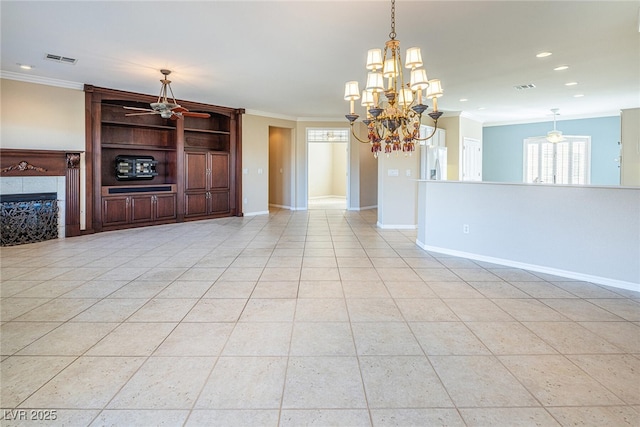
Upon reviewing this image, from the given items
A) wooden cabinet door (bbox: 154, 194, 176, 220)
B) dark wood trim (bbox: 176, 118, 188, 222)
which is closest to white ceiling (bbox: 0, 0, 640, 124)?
dark wood trim (bbox: 176, 118, 188, 222)

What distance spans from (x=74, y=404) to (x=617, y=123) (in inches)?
472

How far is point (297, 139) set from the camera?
1038 centimetres

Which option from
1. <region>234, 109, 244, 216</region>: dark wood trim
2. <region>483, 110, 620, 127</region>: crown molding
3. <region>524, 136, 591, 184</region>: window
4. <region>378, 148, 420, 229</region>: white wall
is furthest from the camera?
<region>524, 136, 591, 184</region>: window

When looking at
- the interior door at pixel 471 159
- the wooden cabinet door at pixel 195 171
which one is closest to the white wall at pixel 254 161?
the wooden cabinet door at pixel 195 171

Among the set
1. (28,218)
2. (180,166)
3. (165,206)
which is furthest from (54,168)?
(180,166)

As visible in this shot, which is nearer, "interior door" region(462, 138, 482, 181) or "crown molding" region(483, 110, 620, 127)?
"crown molding" region(483, 110, 620, 127)

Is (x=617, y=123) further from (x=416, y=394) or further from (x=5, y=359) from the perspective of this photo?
(x=5, y=359)

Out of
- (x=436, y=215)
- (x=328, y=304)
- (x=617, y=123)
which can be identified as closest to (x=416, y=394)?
(x=328, y=304)

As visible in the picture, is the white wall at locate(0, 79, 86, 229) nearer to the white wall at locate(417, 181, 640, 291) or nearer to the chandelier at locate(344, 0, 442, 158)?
the chandelier at locate(344, 0, 442, 158)

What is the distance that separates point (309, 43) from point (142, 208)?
512 cm

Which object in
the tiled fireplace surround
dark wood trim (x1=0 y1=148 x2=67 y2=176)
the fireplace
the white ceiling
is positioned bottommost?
the fireplace

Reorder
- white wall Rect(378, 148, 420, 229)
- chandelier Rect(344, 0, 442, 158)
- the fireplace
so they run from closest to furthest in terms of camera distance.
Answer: chandelier Rect(344, 0, 442, 158) < the fireplace < white wall Rect(378, 148, 420, 229)

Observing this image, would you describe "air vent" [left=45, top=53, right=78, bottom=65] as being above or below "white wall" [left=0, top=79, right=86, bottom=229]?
above

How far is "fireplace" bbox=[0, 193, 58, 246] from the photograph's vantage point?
17.6 feet
